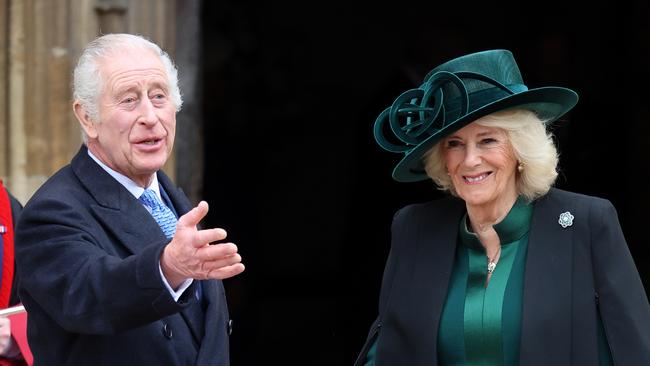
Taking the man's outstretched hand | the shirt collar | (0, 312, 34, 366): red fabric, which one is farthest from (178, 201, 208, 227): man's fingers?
(0, 312, 34, 366): red fabric

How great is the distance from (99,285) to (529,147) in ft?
3.48

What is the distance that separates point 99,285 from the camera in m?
2.20

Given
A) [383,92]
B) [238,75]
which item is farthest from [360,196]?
[238,75]

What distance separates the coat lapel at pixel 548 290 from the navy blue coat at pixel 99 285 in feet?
2.28

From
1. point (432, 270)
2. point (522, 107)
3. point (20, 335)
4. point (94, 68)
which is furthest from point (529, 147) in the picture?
point (20, 335)

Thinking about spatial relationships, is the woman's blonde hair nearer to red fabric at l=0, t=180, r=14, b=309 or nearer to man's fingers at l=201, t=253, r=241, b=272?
man's fingers at l=201, t=253, r=241, b=272

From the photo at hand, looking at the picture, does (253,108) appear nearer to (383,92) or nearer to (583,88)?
(383,92)

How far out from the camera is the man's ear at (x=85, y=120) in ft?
8.23

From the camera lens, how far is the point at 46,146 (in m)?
4.39

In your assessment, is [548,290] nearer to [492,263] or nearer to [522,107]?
[492,263]

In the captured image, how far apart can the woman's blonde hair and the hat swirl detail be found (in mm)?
61

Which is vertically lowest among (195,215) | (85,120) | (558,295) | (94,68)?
(558,295)

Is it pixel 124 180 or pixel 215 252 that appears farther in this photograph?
pixel 124 180

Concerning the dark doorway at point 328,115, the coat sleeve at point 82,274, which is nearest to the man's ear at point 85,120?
the coat sleeve at point 82,274
